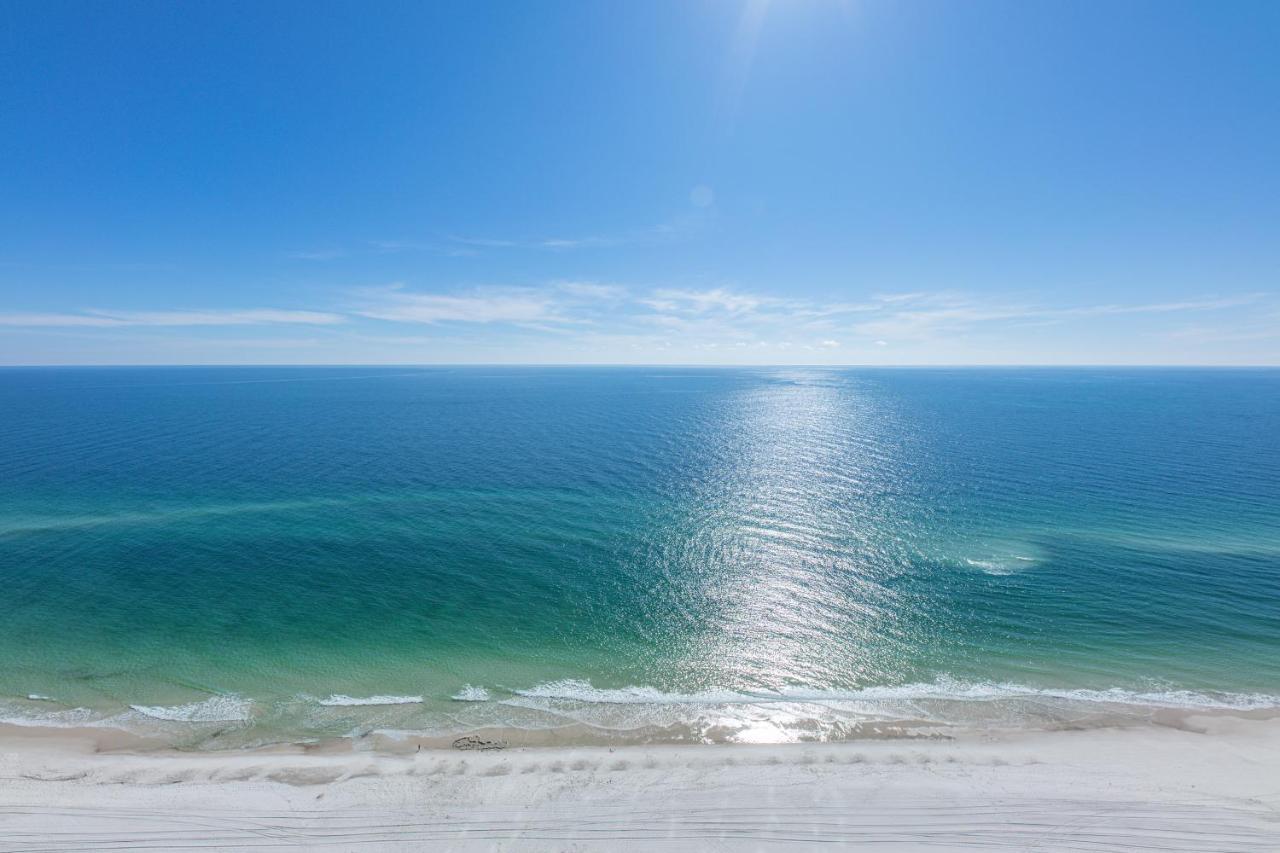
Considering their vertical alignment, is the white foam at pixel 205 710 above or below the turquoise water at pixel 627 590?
below

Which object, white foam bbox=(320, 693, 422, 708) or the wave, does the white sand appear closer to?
the wave

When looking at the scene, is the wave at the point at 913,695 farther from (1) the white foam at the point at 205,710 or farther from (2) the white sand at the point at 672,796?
(1) the white foam at the point at 205,710

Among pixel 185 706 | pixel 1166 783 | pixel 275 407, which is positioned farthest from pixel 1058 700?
pixel 275 407

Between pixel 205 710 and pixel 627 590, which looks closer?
pixel 205 710

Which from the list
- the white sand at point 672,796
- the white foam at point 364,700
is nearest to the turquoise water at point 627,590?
the white foam at point 364,700

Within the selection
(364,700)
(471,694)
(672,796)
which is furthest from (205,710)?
(672,796)

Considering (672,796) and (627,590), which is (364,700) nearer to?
(672,796)
